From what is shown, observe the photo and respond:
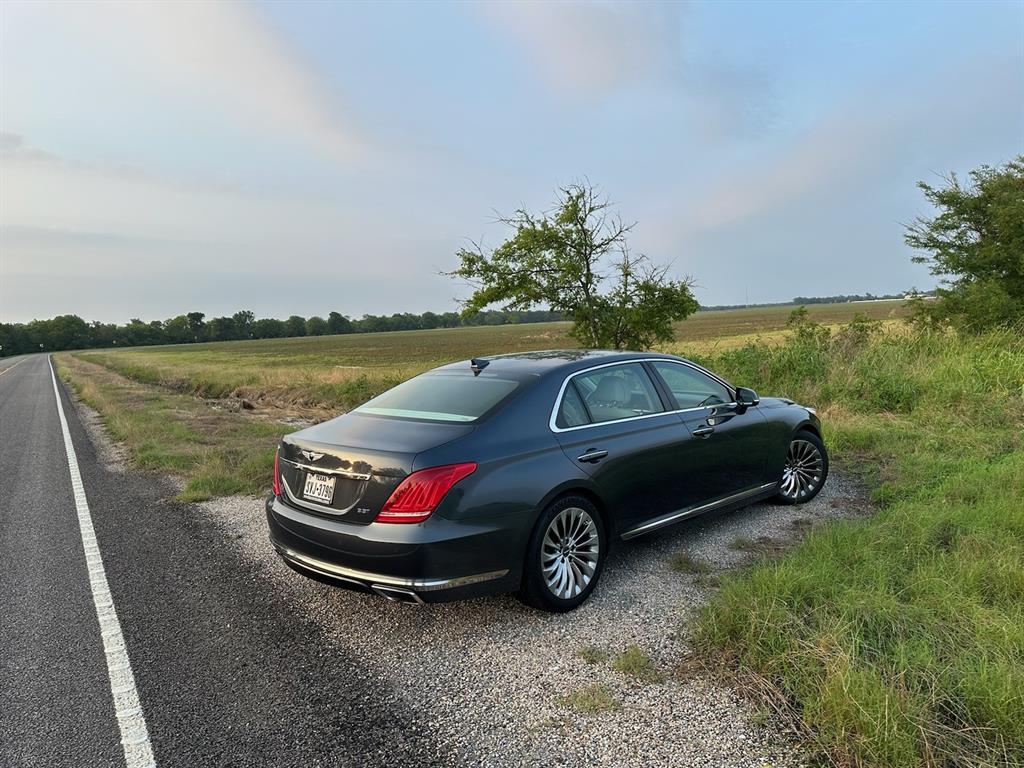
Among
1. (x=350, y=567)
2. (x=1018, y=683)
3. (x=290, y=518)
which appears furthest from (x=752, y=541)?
(x=290, y=518)

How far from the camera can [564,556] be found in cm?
356

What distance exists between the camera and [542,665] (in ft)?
9.84

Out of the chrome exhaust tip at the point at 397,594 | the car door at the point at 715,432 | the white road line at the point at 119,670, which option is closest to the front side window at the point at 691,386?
the car door at the point at 715,432

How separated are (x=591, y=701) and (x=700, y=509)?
2.11 meters

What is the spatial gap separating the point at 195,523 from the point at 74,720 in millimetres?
3067

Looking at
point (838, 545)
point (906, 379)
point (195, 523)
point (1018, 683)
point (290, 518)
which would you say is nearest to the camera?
point (1018, 683)

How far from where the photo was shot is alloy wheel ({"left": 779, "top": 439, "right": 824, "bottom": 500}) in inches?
213

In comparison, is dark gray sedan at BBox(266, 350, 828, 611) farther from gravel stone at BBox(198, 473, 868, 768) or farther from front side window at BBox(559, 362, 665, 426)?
gravel stone at BBox(198, 473, 868, 768)

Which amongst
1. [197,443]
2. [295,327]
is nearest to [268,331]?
[295,327]

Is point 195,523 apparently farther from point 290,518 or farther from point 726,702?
point 726,702

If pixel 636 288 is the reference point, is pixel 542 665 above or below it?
below

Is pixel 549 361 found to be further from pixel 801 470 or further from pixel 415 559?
pixel 801 470

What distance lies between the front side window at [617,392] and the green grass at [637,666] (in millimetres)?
1422

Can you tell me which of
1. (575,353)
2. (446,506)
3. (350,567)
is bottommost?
(350,567)
